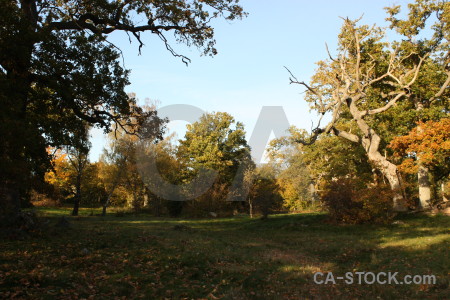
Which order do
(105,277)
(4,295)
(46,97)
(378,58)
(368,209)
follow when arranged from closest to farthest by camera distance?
1. (4,295)
2. (105,277)
3. (46,97)
4. (368,209)
5. (378,58)

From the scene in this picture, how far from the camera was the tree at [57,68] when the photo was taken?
32.6 ft

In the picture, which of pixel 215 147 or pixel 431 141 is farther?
pixel 215 147

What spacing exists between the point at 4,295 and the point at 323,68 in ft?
95.2

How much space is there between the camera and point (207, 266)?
946 cm

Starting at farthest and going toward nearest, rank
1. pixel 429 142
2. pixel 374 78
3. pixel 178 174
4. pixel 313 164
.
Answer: pixel 178 174
pixel 313 164
pixel 374 78
pixel 429 142

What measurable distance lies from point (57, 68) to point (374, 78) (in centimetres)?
2292

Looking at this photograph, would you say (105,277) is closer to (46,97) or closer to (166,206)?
(46,97)

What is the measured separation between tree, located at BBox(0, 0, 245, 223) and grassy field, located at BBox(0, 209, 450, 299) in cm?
312

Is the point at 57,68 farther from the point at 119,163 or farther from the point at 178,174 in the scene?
Answer: the point at 178,174

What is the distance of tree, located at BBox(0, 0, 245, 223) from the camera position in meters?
9.92

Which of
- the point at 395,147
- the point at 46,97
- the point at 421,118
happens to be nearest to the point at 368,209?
the point at 395,147

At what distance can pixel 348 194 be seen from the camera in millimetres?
20141

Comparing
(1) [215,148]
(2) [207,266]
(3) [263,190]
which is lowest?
(2) [207,266]

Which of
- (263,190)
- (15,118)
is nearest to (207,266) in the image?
(15,118)
